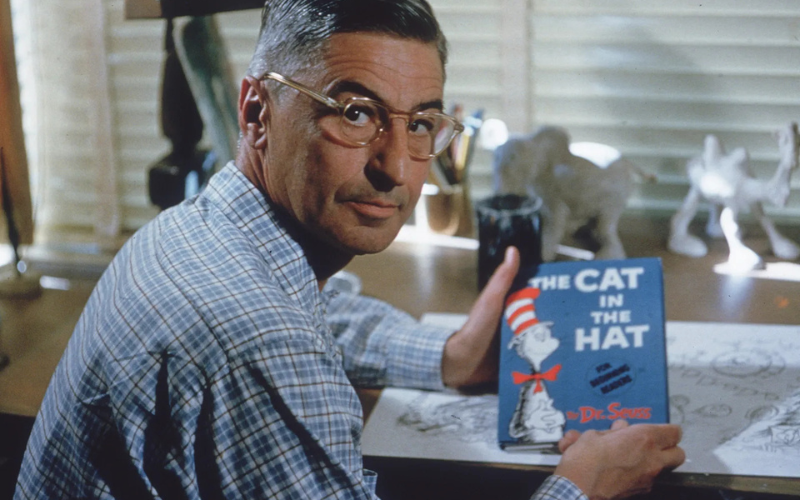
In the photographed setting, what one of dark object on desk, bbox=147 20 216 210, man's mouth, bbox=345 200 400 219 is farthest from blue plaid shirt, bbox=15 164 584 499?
dark object on desk, bbox=147 20 216 210

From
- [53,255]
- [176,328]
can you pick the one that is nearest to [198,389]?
[176,328]

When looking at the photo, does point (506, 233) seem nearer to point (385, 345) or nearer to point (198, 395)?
point (385, 345)

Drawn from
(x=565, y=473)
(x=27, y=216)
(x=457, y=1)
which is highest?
(x=457, y=1)

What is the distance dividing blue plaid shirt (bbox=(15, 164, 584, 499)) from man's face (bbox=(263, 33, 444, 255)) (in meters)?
0.08

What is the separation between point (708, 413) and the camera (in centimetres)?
96

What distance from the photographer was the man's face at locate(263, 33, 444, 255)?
0.79 m

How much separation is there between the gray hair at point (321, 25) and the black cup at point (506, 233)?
465 mm

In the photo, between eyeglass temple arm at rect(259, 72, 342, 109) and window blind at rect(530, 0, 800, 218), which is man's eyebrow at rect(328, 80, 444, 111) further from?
window blind at rect(530, 0, 800, 218)

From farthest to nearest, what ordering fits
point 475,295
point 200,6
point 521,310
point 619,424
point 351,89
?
point 475,295
point 200,6
point 521,310
point 619,424
point 351,89

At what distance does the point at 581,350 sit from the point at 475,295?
1.13 ft

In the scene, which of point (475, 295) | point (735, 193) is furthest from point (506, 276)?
point (735, 193)

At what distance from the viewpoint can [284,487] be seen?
68 cm

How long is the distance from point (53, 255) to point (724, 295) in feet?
3.94

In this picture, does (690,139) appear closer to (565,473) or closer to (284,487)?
(565,473)
